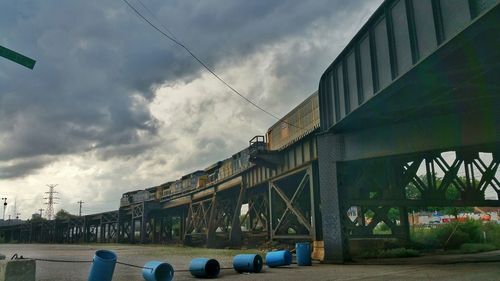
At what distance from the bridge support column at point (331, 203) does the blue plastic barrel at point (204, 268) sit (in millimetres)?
6917

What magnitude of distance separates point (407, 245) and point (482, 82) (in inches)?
594

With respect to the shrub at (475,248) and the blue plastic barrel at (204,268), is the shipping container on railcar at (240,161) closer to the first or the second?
the shrub at (475,248)

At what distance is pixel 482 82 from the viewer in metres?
14.2

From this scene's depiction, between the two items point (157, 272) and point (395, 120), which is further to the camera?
point (395, 120)

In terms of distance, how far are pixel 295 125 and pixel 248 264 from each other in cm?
1338

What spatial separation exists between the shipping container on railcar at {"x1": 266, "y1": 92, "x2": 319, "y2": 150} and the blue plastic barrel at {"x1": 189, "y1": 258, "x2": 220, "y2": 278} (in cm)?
1120

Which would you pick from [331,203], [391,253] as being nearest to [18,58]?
[331,203]

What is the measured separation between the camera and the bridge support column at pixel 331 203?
62.1 ft

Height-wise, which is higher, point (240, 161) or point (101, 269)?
point (240, 161)

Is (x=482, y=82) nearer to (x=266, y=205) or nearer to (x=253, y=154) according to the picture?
(x=253, y=154)

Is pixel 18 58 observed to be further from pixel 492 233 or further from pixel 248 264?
pixel 492 233

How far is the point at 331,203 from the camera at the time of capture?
1947cm

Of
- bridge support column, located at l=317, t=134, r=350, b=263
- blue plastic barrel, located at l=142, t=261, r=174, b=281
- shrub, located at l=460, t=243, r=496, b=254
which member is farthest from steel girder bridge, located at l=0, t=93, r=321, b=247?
blue plastic barrel, located at l=142, t=261, r=174, b=281

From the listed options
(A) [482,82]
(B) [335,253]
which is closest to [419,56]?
(A) [482,82]
